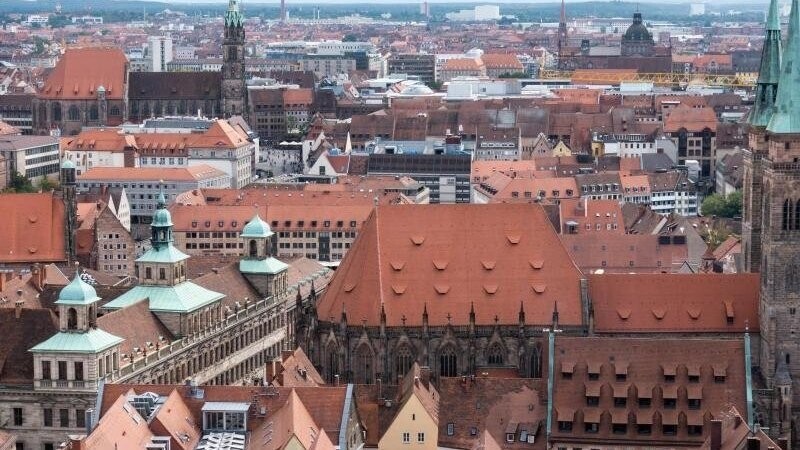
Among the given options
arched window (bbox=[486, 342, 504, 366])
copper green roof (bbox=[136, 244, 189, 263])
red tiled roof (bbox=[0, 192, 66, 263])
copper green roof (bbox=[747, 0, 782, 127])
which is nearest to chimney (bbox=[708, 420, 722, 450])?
arched window (bbox=[486, 342, 504, 366])

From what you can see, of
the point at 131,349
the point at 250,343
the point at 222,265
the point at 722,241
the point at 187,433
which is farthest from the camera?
the point at 722,241

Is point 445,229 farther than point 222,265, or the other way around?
point 222,265

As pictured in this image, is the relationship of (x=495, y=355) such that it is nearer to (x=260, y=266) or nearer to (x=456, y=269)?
(x=456, y=269)

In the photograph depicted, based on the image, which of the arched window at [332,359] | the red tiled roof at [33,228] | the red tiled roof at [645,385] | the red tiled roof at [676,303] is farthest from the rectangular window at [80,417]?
the red tiled roof at [33,228]

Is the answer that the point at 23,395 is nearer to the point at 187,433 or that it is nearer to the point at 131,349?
the point at 131,349

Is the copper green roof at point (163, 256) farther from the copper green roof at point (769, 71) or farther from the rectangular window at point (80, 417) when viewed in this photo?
the copper green roof at point (769, 71)

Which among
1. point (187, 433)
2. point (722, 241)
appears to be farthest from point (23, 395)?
point (722, 241)

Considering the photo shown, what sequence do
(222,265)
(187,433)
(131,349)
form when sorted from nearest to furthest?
(187,433) → (131,349) → (222,265)
